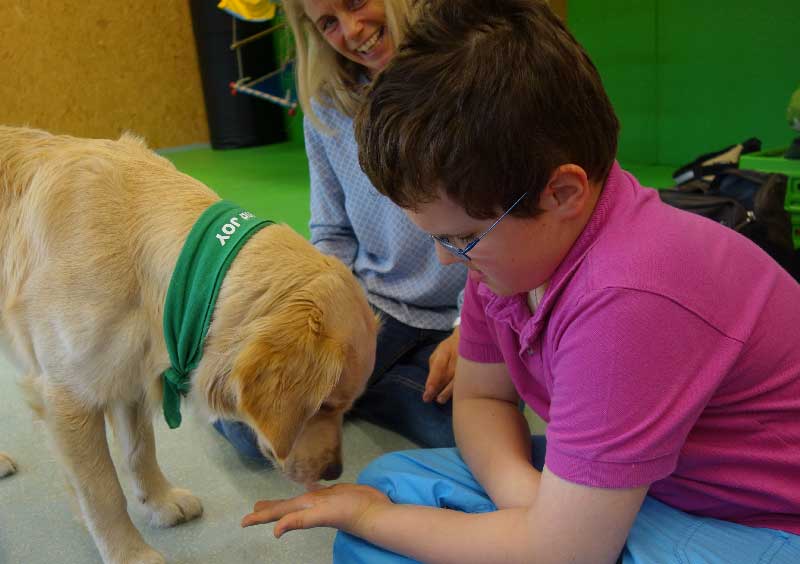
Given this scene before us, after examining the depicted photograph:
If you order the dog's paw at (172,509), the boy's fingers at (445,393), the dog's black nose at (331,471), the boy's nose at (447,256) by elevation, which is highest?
the boy's nose at (447,256)

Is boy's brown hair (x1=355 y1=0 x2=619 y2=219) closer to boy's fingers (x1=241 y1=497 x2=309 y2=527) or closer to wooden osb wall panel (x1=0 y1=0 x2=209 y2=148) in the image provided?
boy's fingers (x1=241 y1=497 x2=309 y2=527)

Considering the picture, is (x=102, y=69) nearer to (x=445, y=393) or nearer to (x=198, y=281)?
(x=445, y=393)

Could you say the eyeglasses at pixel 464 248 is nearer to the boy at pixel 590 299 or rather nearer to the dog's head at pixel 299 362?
the boy at pixel 590 299

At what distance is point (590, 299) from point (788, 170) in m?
2.13

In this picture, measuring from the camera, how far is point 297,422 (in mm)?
1187

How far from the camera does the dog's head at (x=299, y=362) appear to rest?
3.75ft

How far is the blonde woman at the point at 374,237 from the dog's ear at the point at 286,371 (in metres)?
0.58

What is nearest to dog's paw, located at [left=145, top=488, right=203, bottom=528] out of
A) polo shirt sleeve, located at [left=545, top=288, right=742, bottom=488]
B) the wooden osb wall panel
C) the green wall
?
polo shirt sleeve, located at [left=545, top=288, right=742, bottom=488]

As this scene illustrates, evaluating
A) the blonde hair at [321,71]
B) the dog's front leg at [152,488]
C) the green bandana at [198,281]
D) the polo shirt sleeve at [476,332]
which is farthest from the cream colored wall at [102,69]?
the polo shirt sleeve at [476,332]

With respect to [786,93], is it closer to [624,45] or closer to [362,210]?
[624,45]

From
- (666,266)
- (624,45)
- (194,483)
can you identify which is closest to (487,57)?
(666,266)

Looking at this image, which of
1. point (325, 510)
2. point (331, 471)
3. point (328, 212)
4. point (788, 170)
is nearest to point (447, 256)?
point (325, 510)

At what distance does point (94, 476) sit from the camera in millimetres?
1436

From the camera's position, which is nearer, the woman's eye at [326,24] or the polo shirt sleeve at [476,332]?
the polo shirt sleeve at [476,332]
